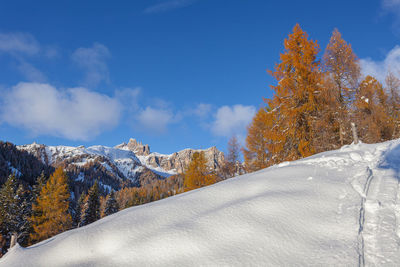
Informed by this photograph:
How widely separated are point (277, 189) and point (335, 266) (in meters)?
1.71

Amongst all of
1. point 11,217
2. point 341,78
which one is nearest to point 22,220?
point 11,217

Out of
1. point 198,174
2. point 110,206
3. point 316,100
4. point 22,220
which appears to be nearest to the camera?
point 316,100

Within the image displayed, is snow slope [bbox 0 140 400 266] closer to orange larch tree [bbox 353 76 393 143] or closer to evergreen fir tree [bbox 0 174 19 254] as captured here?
orange larch tree [bbox 353 76 393 143]

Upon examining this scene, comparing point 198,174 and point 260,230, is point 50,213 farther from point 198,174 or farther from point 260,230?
point 260,230

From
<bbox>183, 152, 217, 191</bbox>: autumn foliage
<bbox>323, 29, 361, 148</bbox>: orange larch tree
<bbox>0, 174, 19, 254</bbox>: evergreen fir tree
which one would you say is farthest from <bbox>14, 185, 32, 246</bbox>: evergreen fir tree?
<bbox>323, 29, 361, 148</bbox>: orange larch tree

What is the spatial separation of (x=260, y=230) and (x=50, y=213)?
21.7m

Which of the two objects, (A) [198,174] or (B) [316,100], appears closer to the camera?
(B) [316,100]

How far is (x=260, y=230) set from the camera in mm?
2846

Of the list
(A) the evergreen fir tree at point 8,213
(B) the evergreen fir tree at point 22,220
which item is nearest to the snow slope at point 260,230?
(B) the evergreen fir tree at point 22,220

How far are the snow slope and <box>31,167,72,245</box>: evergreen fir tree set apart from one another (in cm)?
1806

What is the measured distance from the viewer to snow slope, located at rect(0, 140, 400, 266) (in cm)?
248

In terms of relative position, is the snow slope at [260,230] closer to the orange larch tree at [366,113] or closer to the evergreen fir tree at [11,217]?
the orange larch tree at [366,113]

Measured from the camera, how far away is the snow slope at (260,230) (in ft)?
8.13

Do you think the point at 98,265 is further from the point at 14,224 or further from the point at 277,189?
the point at 14,224
